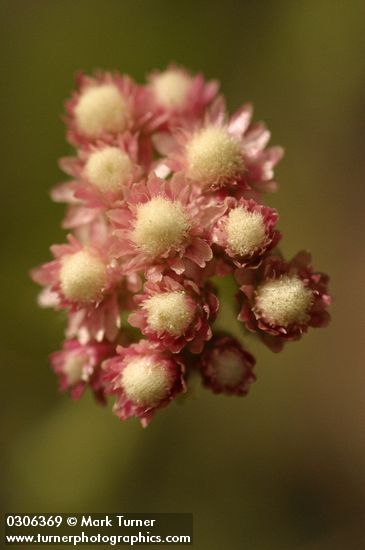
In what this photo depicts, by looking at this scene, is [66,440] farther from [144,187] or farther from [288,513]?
[144,187]

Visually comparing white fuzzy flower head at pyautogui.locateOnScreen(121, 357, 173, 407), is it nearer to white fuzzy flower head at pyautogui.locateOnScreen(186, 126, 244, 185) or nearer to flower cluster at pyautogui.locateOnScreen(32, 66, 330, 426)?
flower cluster at pyautogui.locateOnScreen(32, 66, 330, 426)

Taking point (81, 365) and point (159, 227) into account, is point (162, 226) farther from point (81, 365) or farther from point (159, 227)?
point (81, 365)

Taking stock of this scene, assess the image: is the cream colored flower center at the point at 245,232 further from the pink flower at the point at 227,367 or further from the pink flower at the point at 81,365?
the pink flower at the point at 81,365

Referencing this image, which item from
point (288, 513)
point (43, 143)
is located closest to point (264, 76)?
point (43, 143)

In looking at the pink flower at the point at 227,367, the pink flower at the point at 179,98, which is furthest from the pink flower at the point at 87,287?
the pink flower at the point at 179,98

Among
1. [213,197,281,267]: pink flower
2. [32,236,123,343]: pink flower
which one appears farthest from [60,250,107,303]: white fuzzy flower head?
[213,197,281,267]: pink flower
